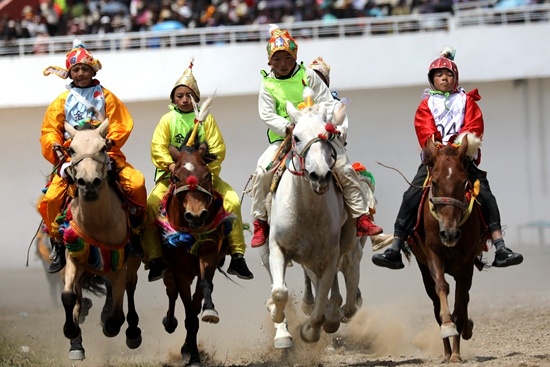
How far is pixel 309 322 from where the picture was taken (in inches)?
533

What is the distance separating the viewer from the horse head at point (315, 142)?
1193cm

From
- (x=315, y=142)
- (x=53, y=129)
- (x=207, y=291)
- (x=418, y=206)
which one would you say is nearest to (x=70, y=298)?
(x=207, y=291)

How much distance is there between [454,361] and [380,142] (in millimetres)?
10384

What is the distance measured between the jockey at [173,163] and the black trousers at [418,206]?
5.25 ft

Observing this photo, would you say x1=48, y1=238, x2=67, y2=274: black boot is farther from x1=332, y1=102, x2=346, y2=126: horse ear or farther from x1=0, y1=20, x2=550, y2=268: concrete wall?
x1=0, y1=20, x2=550, y2=268: concrete wall

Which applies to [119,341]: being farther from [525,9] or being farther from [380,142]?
[525,9]

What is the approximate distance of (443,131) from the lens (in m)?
14.0

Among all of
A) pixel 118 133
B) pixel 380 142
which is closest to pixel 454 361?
pixel 118 133

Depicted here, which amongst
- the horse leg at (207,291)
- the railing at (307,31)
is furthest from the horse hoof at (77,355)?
the railing at (307,31)

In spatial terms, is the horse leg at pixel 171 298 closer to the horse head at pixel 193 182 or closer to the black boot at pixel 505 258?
the horse head at pixel 193 182

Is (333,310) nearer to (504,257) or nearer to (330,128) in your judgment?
(504,257)

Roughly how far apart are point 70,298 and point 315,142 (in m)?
2.93

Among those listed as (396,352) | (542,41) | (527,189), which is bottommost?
(396,352)

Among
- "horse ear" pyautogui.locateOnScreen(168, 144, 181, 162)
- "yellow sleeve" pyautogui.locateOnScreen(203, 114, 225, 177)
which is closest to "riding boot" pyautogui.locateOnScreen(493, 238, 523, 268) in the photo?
"yellow sleeve" pyautogui.locateOnScreen(203, 114, 225, 177)
